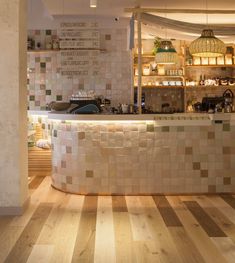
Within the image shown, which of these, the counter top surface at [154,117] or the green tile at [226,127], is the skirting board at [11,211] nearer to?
the counter top surface at [154,117]

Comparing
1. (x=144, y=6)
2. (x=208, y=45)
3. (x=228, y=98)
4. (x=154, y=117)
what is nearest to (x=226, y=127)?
(x=154, y=117)

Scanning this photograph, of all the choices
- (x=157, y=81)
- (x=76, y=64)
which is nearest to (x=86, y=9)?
(x=76, y=64)

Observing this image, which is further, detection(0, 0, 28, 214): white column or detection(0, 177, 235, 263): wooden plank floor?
detection(0, 0, 28, 214): white column

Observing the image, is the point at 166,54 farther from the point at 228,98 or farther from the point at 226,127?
the point at 228,98

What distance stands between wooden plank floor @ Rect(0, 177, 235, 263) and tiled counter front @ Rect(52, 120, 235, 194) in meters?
0.18

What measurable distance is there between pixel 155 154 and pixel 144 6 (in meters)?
2.84

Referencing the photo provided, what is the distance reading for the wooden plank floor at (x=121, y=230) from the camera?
354 centimetres

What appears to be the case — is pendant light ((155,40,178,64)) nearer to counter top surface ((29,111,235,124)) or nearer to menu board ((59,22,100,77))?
menu board ((59,22,100,77))

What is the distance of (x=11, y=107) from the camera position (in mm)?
4711

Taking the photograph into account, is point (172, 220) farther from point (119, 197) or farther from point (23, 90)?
point (23, 90)

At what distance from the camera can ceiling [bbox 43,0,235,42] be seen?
270 inches

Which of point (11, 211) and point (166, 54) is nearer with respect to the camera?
point (11, 211)

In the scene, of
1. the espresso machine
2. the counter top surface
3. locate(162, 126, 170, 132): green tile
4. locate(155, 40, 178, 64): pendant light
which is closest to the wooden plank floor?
locate(162, 126, 170, 132): green tile

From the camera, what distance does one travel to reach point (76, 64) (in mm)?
7520
